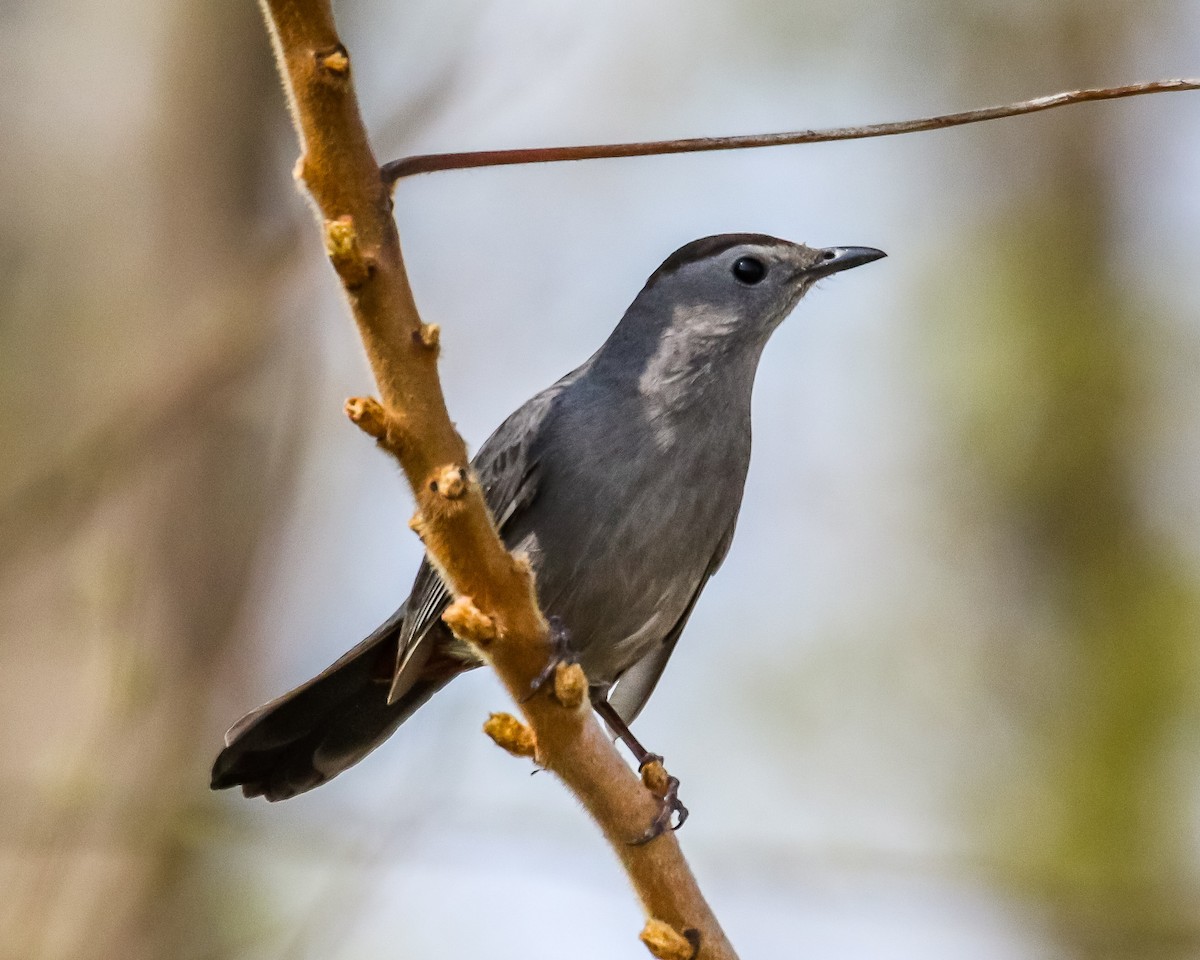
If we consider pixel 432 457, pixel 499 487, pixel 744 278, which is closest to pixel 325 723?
pixel 499 487

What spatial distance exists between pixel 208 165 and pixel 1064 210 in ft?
20.6

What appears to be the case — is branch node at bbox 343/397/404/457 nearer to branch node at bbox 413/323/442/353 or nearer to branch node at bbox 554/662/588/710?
branch node at bbox 413/323/442/353

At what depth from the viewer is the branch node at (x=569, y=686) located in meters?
2.60

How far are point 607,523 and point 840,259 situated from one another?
4.64 feet

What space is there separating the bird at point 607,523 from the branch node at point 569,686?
118 cm

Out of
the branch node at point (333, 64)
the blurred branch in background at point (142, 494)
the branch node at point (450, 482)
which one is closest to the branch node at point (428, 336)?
the branch node at point (450, 482)

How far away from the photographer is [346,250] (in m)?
2.02

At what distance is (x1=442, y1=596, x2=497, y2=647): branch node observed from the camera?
7.91 feet

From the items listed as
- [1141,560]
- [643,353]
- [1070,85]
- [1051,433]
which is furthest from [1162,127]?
[643,353]

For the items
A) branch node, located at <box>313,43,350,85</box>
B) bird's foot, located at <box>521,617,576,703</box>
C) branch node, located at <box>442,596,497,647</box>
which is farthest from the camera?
bird's foot, located at <box>521,617,576,703</box>

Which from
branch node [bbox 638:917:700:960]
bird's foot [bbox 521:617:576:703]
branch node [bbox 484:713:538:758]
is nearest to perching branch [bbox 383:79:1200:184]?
bird's foot [bbox 521:617:576:703]

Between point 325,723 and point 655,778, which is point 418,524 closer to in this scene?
point 655,778

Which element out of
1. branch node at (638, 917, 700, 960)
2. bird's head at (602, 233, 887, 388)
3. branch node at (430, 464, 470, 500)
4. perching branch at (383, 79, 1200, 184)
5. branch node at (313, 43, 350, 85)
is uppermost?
bird's head at (602, 233, 887, 388)

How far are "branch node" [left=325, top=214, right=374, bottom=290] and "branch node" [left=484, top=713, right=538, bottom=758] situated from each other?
0.96 metres
